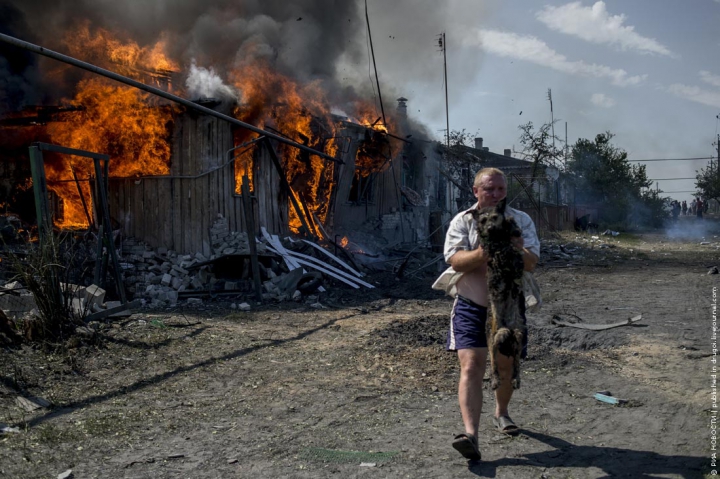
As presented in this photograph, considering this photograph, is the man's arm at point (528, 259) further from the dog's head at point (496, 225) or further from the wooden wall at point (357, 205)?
the wooden wall at point (357, 205)

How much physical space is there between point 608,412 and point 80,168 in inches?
516

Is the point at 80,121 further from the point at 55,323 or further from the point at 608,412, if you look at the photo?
the point at 608,412

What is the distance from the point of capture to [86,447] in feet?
12.8

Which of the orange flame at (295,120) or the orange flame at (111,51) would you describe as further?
the orange flame at (295,120)

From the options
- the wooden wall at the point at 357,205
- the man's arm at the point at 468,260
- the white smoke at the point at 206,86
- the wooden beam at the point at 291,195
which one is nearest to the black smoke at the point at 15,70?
the white smoke at the point at 206,86

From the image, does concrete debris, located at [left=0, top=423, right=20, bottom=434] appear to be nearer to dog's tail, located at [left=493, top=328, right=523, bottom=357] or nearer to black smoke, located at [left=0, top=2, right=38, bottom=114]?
dog's tail, located at [left=493, top=328, right=523, bottom=357]

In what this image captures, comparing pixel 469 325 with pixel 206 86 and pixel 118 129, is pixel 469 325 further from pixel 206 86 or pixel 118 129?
pixel 118 129

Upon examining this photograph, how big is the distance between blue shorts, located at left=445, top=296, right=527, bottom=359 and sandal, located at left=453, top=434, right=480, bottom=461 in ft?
1.80

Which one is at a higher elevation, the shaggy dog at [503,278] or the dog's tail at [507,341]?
the shaggy dog at [503,278]

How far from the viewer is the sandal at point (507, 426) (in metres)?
3.93

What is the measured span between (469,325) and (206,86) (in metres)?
10.7

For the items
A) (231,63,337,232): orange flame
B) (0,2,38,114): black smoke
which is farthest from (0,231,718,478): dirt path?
(0,2,38,114): black smoke

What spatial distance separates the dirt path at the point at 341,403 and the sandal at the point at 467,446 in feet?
0.30

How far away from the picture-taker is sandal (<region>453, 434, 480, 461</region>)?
3365mm
